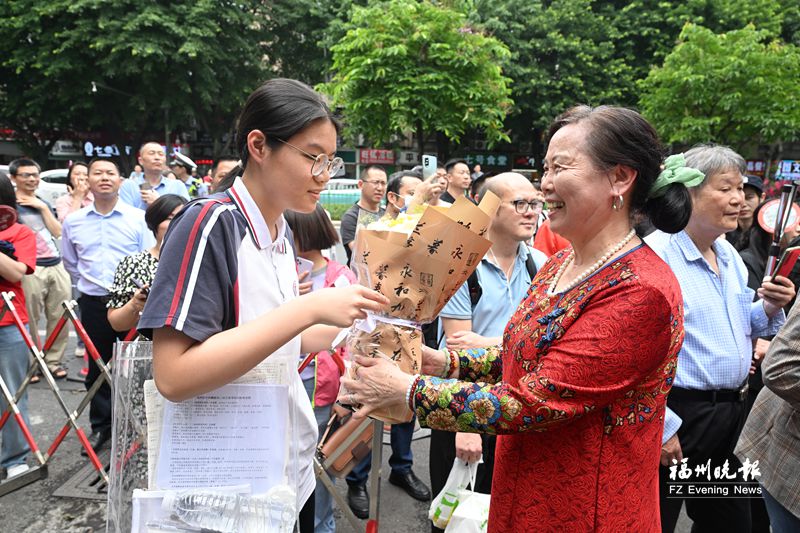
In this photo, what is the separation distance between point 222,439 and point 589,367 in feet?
3.04

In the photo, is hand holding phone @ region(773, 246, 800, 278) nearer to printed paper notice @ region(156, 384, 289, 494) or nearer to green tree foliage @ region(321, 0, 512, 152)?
printed paper notice @ region(156, 384, 289, 494)

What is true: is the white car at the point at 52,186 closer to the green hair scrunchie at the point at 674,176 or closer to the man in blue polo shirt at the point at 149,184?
the man in blue polo shirt at the point at 149,184

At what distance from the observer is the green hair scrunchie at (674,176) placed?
1616 mm

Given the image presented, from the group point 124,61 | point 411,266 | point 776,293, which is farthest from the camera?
point 124,61

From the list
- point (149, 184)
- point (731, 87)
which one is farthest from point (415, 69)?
point (731, 87)

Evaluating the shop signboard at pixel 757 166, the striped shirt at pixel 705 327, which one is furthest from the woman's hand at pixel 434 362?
the shop signboard at pixel 757 166

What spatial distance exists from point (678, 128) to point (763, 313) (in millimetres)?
16817

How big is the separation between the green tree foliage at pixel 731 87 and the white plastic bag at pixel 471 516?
666 inches

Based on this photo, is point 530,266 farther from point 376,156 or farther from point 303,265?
point 376,156

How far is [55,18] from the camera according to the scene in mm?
19297

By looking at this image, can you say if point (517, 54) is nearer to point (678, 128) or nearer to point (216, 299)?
point (678, 128)

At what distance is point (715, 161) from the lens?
259 centimetres

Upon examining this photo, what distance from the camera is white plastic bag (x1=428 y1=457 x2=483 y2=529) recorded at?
2363 mm

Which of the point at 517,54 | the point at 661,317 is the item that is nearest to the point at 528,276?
the point at 661,317
